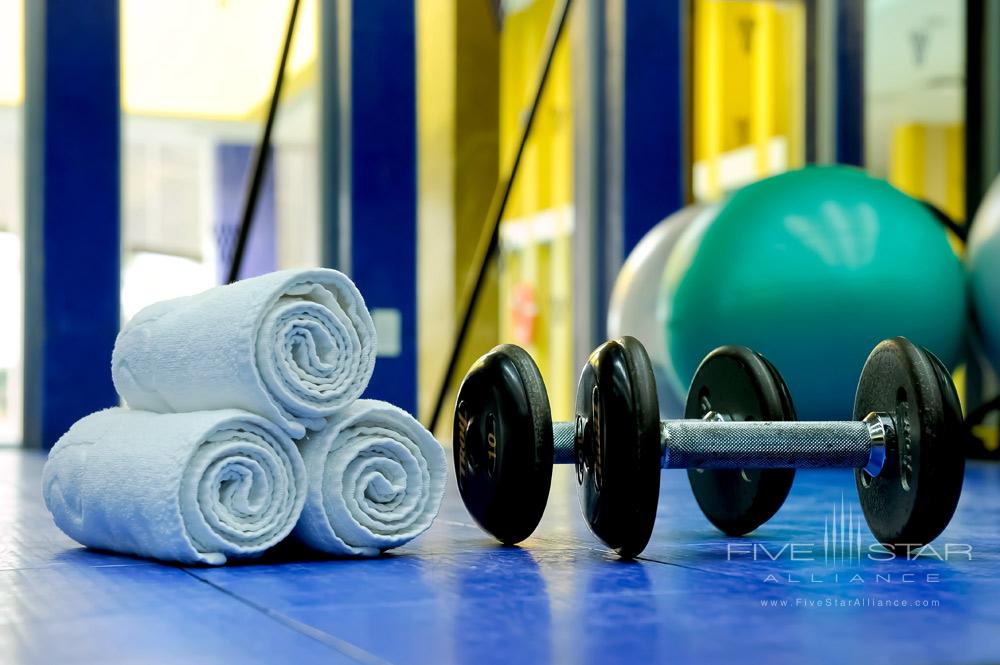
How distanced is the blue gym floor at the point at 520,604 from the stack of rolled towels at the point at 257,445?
0.05 meters

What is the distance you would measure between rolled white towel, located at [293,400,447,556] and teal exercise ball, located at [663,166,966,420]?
194 centimetres

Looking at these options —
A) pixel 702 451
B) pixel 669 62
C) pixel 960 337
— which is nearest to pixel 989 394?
pixel 960 337

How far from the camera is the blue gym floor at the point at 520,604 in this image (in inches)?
42.5

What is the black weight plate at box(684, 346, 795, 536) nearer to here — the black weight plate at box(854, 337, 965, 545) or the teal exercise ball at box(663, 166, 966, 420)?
the black weight plate at box(854, 337, 965, 545)

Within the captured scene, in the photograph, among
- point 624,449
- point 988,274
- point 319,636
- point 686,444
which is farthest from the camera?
point 988,274

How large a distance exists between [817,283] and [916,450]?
6.34ft

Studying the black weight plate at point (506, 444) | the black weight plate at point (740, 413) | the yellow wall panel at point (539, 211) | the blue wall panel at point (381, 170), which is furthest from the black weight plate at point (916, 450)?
the yellow wall panel at point (539, 211)

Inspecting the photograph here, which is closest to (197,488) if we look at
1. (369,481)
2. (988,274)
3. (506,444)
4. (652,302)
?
(369,481)

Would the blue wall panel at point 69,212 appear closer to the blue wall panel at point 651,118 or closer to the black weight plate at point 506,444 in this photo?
the blue wall panel at point 651,118

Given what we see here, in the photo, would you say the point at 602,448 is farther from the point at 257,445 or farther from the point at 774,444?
the point at 257,445

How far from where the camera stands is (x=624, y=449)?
153 cm

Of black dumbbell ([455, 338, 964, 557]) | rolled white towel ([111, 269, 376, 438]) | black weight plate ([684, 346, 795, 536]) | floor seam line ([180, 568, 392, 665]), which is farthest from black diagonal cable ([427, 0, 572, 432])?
floor seam line ([180, 568, 392, 665])

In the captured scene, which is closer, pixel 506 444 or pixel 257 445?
pixel 257 445

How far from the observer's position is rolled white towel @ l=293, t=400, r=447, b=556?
167 cm
